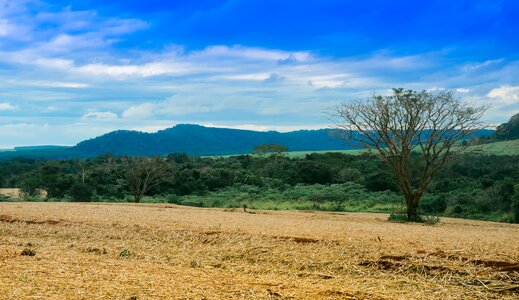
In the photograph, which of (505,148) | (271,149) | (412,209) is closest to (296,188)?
(412,209)

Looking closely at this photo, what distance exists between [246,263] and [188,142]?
15214 centimetres

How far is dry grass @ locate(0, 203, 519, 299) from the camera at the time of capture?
29.2 feet

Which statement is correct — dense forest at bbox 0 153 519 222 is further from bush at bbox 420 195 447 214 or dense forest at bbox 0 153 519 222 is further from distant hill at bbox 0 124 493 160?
distant hill at bbox 0 124 493 160

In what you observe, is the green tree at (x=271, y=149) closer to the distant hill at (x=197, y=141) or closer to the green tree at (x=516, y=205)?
the green tree at (x=516, y=205)

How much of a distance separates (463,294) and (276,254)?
410 cm

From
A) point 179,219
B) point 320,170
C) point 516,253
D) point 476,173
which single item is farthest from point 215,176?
point 516,253

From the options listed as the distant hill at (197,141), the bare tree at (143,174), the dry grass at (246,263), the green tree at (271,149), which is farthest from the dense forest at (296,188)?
the distant hill at (197,141)

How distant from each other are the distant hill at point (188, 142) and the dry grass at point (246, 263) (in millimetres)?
122118

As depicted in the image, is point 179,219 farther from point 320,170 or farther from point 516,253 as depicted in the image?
point 320,170

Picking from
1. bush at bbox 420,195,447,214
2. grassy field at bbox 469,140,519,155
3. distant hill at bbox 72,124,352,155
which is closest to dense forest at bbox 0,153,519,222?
bush at bbox 420,195,447,214

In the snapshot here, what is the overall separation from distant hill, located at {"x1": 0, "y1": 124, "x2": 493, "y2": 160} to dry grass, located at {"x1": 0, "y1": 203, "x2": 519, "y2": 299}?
122118mm

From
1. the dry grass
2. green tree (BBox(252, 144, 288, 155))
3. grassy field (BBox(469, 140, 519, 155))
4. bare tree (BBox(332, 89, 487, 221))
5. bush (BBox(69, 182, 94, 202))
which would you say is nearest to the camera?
the dry grass

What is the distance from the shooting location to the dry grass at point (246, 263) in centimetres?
891

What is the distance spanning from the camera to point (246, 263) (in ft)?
38.9
